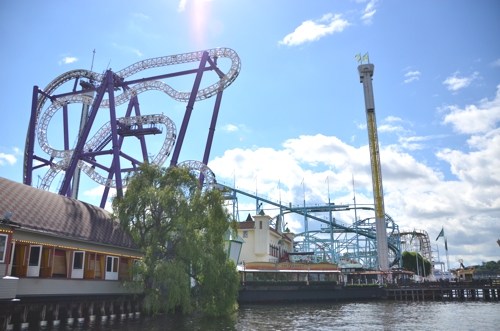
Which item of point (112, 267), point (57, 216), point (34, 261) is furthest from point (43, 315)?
point (112, 267)

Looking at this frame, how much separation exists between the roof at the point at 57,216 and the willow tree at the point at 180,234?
1.95m

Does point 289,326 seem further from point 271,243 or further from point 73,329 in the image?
point 271,243

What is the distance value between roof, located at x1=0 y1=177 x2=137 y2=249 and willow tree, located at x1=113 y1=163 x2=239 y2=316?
1.95 metres

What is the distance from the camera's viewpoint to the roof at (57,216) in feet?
78.2

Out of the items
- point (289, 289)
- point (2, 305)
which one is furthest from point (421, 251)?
point (2, 305)

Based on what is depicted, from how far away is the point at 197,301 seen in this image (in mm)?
28266

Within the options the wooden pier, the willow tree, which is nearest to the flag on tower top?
the wooden pier

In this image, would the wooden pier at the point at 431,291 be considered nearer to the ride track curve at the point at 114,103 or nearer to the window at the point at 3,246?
the ride track curve at the point at 114,103

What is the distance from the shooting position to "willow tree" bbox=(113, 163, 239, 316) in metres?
27.3

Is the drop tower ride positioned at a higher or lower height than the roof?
higher

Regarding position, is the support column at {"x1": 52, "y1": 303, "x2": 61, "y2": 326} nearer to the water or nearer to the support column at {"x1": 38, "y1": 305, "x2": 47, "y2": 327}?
the support column at {"x1": 38, "y1": 305, "x2": 47, "y2": 327}

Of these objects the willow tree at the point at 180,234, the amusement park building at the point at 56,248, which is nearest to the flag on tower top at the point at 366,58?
the willow tree at the point at 180,234

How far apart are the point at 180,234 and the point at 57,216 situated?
26.3 feet

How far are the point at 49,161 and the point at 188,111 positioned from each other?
19734 mm
